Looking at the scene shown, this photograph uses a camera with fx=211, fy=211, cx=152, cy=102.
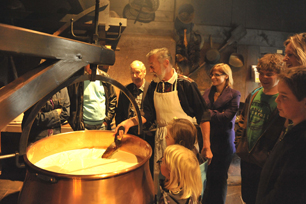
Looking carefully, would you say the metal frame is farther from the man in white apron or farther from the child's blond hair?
the man in white apron

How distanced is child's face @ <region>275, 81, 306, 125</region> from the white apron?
37.0 inches

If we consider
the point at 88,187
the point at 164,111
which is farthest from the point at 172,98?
the point at 88,187

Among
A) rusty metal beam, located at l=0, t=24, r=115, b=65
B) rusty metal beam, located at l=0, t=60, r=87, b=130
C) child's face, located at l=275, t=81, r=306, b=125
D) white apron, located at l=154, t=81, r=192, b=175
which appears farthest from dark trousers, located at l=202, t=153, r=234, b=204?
rusty metal beam, located at l=0, t=60, r=87, b=130

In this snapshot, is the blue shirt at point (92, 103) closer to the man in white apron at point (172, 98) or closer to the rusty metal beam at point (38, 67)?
the man in white apron at point (172, 98)

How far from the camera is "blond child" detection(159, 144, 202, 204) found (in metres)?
1.15

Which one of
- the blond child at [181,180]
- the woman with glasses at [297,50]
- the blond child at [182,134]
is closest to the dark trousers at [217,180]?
the blond child at [182,134]

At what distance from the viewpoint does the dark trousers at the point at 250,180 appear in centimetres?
172

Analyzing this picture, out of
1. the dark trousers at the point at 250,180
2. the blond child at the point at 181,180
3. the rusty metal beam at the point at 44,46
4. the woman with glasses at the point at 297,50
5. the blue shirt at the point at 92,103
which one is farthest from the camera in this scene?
the blue shirt at the point at 92,103

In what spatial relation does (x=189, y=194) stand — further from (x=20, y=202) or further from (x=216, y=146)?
(x=216, y=146)

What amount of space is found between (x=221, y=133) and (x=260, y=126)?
727mm

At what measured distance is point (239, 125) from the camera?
198 cm

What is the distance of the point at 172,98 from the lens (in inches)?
74.6

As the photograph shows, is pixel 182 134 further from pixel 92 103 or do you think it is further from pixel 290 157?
pixel 92 103

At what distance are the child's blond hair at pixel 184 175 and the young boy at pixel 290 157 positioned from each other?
1.07 feet
